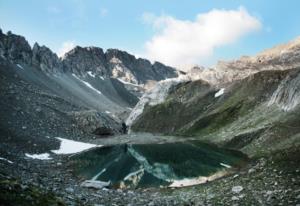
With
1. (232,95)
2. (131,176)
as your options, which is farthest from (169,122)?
(131,176)

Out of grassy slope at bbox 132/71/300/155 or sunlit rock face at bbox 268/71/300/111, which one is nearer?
grassy slope at bbox 132/71/300/155

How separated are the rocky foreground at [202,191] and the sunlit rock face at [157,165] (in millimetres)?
5299

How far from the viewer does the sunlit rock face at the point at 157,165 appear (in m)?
45.1

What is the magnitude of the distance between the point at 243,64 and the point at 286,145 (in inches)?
4179

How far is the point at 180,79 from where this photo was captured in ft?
523

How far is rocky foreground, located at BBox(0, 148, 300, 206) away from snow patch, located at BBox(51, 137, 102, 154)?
36.4m

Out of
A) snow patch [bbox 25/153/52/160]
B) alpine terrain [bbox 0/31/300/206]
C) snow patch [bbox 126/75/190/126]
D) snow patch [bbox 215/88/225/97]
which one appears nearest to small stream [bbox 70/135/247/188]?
alpine terrain [bbox 0/31/300/206]

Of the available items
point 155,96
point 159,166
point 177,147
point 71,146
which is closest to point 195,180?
point 159,166

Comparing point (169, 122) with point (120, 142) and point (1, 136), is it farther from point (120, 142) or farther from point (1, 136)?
point (1, 136)

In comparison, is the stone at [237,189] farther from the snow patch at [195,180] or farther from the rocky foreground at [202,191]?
the snow patch at [195,180]

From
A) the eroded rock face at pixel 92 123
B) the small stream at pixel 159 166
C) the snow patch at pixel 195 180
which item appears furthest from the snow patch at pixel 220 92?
the snow patch at pixel 195 180

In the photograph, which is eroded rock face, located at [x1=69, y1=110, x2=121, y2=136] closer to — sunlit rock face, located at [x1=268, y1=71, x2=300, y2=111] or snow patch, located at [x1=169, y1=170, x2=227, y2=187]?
sunlit rock face, located at [x1=268, y1=71, x2=300, y2=111]

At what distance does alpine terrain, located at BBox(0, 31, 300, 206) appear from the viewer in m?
31.9

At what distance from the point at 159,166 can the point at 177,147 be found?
73.8 ft
